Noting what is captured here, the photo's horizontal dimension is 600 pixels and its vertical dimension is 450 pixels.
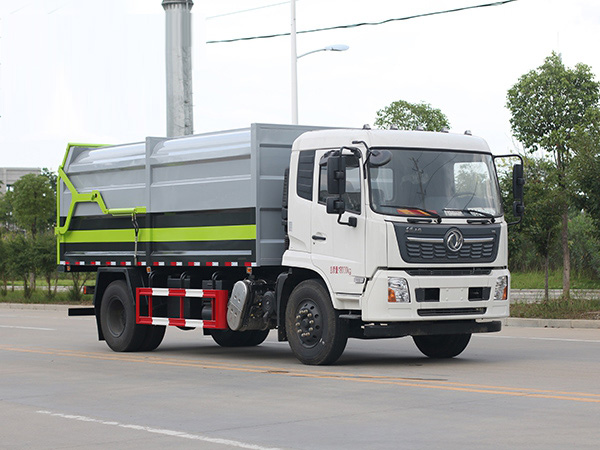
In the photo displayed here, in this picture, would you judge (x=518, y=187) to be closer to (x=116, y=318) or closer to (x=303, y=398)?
(x=303, y=398)

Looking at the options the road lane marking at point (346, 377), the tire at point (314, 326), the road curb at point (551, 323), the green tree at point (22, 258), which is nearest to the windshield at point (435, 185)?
the tire at point (314, 326)

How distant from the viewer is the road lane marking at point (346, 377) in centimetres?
1096

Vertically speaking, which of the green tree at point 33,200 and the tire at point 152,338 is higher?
the green tree at point 33,200

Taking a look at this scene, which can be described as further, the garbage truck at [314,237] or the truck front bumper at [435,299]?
the garbage truck at [314,237]

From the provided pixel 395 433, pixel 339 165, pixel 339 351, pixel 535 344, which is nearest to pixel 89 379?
pixel 339 351

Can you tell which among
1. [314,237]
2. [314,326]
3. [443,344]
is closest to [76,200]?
[314,237]

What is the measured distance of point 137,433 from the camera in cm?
916

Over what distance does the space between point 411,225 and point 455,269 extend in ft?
2.98

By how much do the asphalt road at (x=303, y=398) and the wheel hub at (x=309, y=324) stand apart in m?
0.43

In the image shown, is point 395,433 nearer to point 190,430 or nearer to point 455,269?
point 190,430

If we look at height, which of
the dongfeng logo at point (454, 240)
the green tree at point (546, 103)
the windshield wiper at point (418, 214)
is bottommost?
the dongfeng logo at point (454, 240)

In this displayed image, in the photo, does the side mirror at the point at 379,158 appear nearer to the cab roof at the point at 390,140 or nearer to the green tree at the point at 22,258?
the cab roof at the point at 390,140

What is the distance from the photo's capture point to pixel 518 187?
15039 millimetres

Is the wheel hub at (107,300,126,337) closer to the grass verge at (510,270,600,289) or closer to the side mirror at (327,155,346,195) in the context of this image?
the side mirror at (327,155,346,195)
